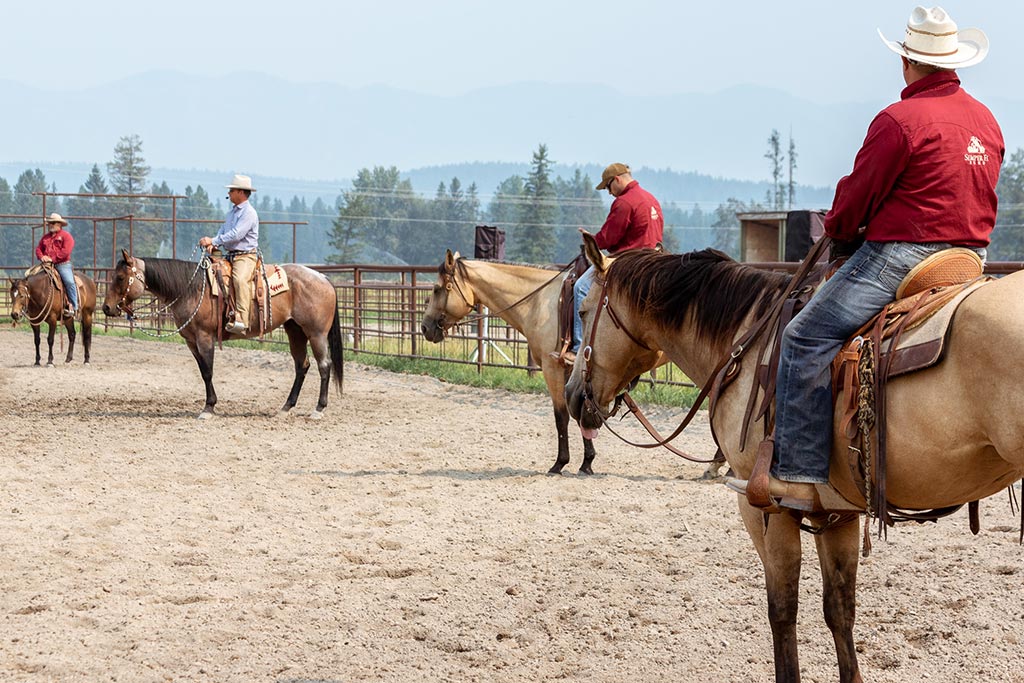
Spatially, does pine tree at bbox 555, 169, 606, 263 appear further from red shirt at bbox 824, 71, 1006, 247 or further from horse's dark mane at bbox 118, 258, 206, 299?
red shirt at bbox 824, 71, 1006, 247

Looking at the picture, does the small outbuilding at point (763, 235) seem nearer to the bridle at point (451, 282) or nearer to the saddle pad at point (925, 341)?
the bridle at point (451, 282)

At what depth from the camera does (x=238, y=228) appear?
34.0 feet

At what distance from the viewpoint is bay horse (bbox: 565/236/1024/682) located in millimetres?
2625

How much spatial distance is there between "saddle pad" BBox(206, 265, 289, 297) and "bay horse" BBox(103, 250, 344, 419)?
0.06 metres

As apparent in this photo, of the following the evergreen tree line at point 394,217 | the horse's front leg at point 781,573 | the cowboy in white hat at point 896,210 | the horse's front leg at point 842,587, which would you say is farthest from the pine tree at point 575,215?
the cowboy in white hat at point 896,210

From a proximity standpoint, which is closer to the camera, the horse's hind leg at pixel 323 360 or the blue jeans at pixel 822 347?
the blue jeans at pixel 822 347

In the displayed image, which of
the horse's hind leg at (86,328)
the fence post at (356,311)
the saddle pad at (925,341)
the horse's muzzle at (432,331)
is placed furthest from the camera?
the fence post at (356,311)

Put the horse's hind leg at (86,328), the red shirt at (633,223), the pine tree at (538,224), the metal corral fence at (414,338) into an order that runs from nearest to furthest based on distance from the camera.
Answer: the red shirt at (633,223) < the metal corral fence at (414,338) < the horse's hind leg at (86,328) < the pine tree at (538,224)

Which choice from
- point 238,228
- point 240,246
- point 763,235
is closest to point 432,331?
point 238,228

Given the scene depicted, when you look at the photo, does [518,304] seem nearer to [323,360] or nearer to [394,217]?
[323,360]

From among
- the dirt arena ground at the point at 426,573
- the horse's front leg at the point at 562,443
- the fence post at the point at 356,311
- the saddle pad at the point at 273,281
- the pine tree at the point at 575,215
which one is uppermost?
the pine tree at the point at 575,215

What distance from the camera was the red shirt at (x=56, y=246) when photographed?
1498 centimetres

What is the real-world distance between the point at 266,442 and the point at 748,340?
6102 millimetres

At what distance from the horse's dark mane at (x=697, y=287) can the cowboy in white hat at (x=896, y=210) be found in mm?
454
